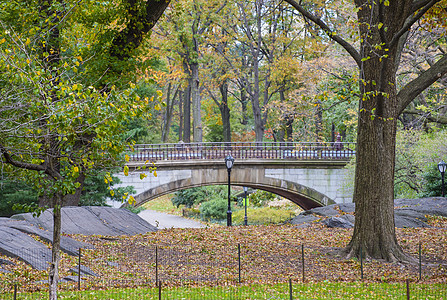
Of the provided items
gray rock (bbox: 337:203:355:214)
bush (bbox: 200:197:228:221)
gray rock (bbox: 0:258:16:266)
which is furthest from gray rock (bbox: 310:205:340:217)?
bush (bbox: 200:197:228:221)

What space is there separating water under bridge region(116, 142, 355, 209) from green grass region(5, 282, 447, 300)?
16.0 m

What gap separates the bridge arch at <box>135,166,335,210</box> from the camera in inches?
988

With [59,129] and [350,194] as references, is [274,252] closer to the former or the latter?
[59,129]

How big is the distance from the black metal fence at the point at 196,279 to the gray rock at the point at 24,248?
0.27 metres

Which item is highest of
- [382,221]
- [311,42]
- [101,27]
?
[311,42]

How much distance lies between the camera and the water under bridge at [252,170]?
24.9m

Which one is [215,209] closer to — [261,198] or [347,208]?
[261,198]

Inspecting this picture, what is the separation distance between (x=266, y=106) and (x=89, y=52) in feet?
64.6

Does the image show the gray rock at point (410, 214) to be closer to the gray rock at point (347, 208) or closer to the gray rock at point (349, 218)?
the gray rock at point (349, 218)

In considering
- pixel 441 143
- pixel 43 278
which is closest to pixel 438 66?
pixel 43 278

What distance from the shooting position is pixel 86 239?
481 inches

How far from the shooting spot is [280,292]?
802cm

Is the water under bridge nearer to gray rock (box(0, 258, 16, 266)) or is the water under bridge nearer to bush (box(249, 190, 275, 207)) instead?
bush (box(249, 190, 275, 207))

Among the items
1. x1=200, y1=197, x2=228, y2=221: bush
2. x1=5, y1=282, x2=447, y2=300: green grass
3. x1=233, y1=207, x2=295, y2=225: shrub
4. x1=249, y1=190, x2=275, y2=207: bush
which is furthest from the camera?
x1=249, y1=190, x2=275, y2=207: bush
